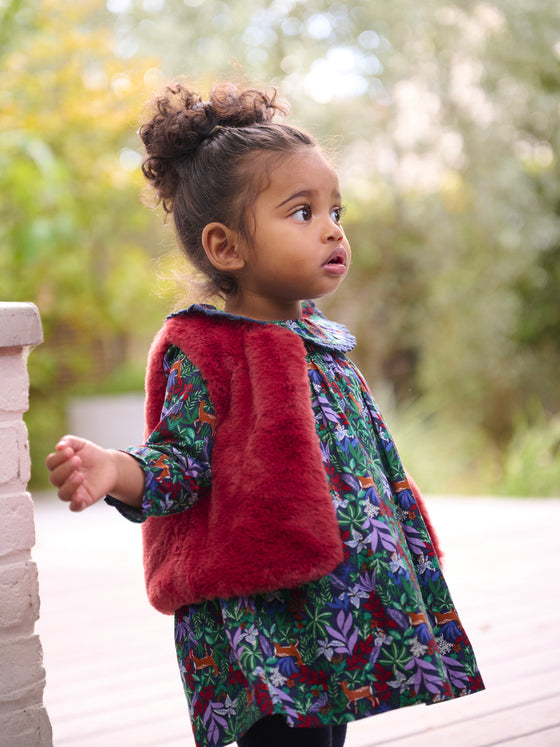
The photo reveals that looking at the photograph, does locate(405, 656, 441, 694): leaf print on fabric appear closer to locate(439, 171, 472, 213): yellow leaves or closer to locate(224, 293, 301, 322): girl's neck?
locate(224, 293, 301, 322): girl's neck

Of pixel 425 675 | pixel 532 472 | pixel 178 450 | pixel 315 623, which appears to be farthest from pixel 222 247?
pixel 532 472

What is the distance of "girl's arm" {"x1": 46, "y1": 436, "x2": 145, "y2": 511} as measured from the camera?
1.09 metres

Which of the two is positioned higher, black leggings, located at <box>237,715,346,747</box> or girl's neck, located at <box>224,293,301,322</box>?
girl's neck, located at <box>224,293,301,322</box>

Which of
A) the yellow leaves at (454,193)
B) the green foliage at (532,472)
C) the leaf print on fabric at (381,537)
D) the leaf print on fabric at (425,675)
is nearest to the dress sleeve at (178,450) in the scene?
the leaf print on fabric at (381,537)

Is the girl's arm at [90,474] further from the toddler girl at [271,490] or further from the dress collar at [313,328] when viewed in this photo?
the dress collar at [313,328]

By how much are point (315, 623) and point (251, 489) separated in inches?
8.1

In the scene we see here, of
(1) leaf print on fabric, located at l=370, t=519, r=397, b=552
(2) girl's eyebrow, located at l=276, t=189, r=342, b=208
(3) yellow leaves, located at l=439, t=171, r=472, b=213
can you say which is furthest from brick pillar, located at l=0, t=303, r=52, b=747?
(3) yellow leaves, located at l=439, t=171, r=472, b=213

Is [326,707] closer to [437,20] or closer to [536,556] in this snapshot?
[536,556]

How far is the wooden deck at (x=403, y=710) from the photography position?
1962 mm

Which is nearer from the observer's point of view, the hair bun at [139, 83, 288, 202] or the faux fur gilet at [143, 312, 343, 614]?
the faux fur gilet at [143, 312, 343, 614]

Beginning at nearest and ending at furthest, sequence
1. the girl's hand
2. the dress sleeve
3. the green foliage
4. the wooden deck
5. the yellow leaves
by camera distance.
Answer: the girl's hand, the dress sleeve, the wooden deck, the green foliage, the yellow leaves

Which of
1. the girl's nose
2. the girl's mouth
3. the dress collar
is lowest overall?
the dress collar

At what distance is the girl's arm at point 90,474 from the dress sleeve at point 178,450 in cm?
2

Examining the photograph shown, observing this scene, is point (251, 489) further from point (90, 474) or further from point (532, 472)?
point (532, 472)
